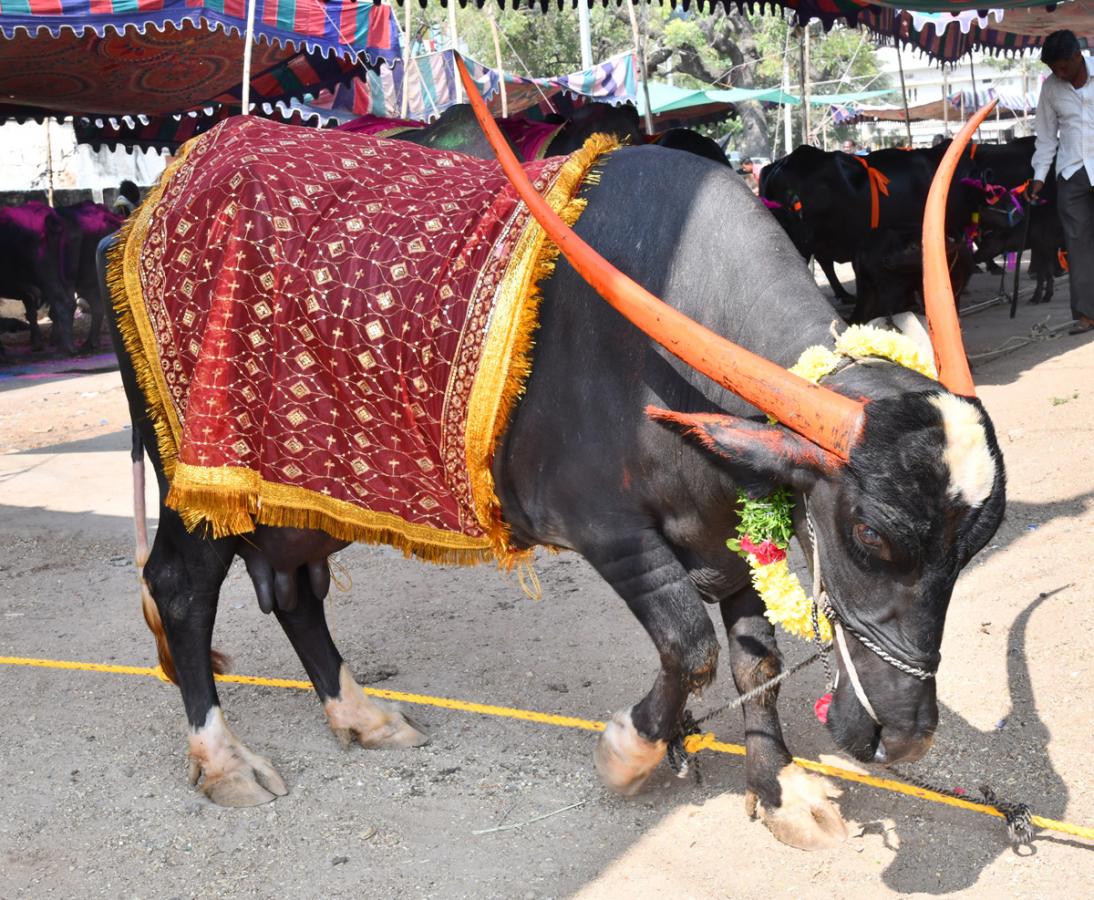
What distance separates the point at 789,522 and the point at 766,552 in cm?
7

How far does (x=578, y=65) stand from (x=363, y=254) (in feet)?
91.3

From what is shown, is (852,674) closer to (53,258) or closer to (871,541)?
(871,541)

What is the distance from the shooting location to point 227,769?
3088 millimetres

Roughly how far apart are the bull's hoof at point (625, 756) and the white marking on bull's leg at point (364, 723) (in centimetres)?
68

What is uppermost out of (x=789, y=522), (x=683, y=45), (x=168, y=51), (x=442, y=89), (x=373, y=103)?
(x=683, y=45)

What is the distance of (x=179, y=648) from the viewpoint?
10.5 feet

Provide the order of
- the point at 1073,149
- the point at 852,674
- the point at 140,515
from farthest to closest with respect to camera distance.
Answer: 1. the point at 1073,149
2. the point at 140,515
3. the point at 852,674

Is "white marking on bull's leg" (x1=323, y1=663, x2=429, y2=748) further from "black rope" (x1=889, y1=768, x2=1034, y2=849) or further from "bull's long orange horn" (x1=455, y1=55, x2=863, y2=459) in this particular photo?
"bull's long orange horn" (x1=455, y1=55, x2=863, y2=459)

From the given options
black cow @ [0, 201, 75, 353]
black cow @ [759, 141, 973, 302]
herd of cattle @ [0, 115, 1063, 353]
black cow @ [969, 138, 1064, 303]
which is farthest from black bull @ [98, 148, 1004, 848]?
black cow @ [0, 201, 75, 353]

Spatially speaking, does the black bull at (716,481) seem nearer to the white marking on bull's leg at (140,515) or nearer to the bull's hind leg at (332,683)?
the bull's hind leg at (332,683)

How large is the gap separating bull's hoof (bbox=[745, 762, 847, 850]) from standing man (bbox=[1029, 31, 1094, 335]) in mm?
6128

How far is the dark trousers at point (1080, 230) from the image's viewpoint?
7707 millimetres

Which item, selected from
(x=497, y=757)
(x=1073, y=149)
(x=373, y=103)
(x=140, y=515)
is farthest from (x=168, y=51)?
(x=497, y=757)

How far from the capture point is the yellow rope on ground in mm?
2650
